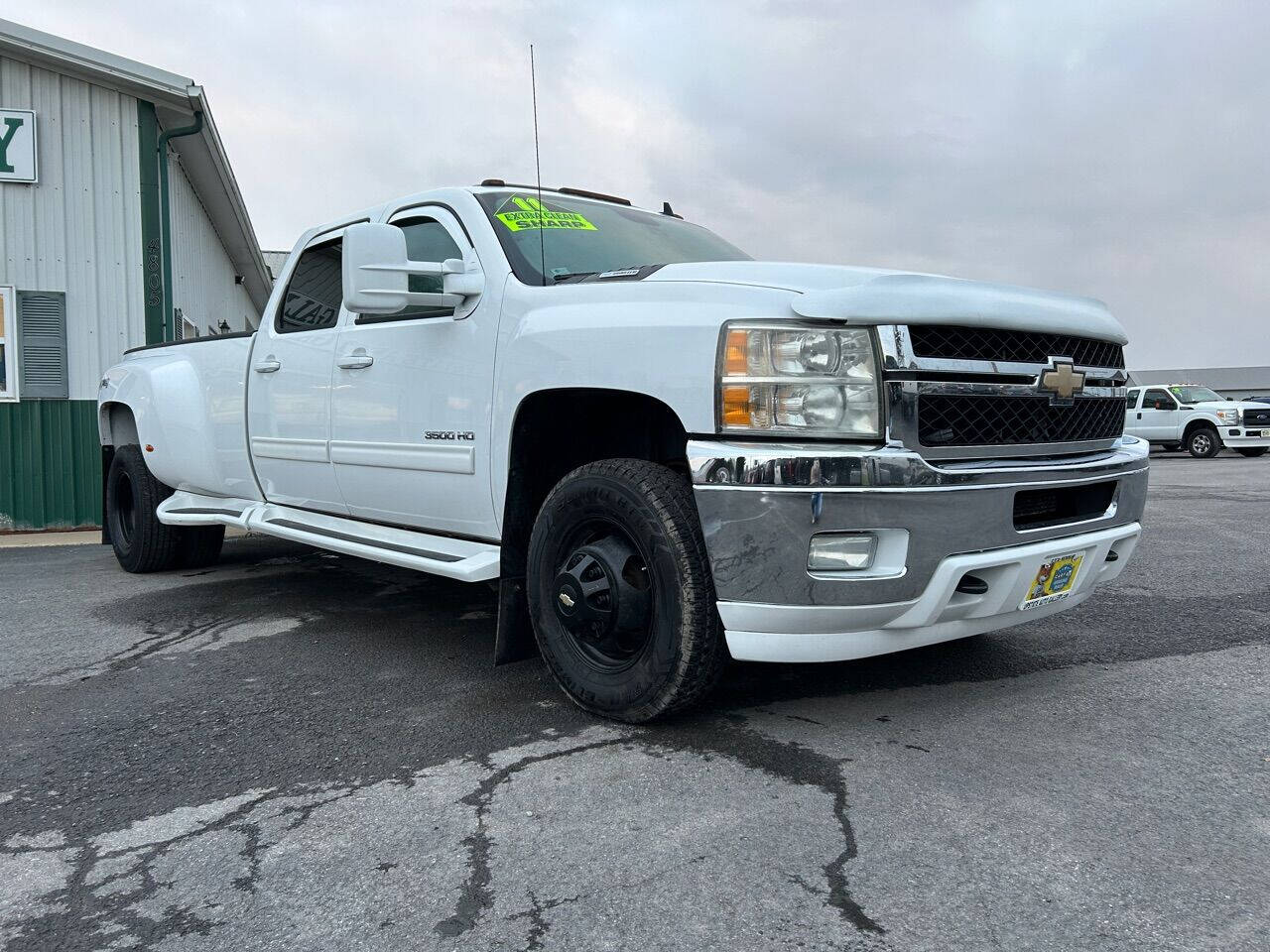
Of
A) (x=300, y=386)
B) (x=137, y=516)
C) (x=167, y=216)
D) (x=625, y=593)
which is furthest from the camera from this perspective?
(x=167, y=216)

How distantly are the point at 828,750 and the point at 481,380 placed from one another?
172 centimetres

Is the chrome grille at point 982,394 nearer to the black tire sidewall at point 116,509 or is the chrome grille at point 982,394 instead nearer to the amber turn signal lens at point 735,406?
the amber turn signal lens at point 735,406

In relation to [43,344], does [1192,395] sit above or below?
below

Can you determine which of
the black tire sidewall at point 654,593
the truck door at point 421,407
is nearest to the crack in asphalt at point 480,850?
the black tire sidewall at point 654,593

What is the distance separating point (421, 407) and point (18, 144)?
26.2 ft

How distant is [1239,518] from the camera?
8.70 m

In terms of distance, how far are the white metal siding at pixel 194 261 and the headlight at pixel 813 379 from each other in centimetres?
948

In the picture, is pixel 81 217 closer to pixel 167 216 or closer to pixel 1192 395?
pixel 167 216

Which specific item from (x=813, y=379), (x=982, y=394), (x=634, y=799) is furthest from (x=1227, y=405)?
(x=634, y=799)

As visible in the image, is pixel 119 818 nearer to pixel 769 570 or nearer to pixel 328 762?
pixel 328 762

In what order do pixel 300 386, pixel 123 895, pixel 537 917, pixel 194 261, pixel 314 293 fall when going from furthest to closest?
pixel 194 261 → pixel 314 293 → pixel 300 386 → pixel 123 895 → pixel 537 917

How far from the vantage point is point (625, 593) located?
306cm

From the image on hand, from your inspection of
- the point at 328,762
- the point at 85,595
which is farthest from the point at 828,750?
the point at 85,595

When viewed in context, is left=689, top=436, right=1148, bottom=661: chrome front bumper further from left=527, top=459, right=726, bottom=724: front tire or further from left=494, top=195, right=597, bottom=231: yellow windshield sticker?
left=494, top=195, right=597, bottom=231: yellow windshield sticker
